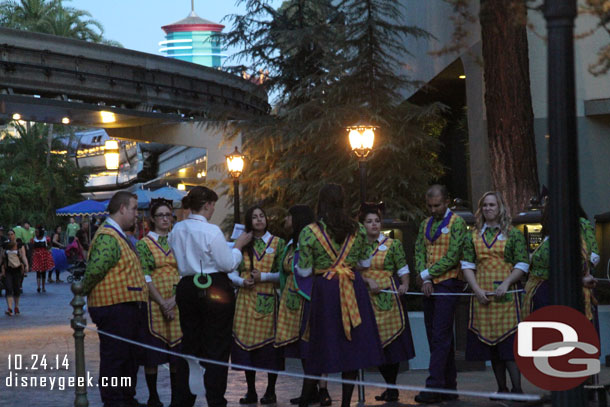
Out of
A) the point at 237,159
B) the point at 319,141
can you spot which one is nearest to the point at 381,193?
the point at 319,141

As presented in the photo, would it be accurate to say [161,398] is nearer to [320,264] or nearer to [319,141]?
[320,264]

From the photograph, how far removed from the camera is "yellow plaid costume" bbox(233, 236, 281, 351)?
34.5 feet

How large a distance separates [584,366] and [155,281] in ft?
15.2

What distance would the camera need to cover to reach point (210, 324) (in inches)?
363

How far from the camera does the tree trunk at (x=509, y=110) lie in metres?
15.9

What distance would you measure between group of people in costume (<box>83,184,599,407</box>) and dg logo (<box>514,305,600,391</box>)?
192 centimetres

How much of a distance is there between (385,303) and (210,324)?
2.08m

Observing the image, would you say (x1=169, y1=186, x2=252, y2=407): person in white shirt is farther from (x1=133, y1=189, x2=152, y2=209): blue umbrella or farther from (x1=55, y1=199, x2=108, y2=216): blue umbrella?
(x1=55, y1=199, x2=108, y2=216): blue umbrella

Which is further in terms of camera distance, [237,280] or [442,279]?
[237,280]

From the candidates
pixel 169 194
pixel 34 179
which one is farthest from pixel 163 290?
pixel 34 179

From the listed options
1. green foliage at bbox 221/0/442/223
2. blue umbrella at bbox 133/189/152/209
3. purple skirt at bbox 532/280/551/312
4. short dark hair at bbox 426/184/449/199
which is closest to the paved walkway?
purple skirt at bbox 532/280/551/312

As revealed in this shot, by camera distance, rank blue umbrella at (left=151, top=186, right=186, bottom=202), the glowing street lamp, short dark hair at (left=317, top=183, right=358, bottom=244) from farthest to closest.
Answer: blue umbrella at (left=151, top=186, right=186, bottom=202) < the glowing street lamp < short dark hair at (left=317, top=183, right=358, bottom=244)

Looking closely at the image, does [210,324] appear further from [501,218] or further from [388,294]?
[501,218]

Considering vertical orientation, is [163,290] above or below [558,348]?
above
